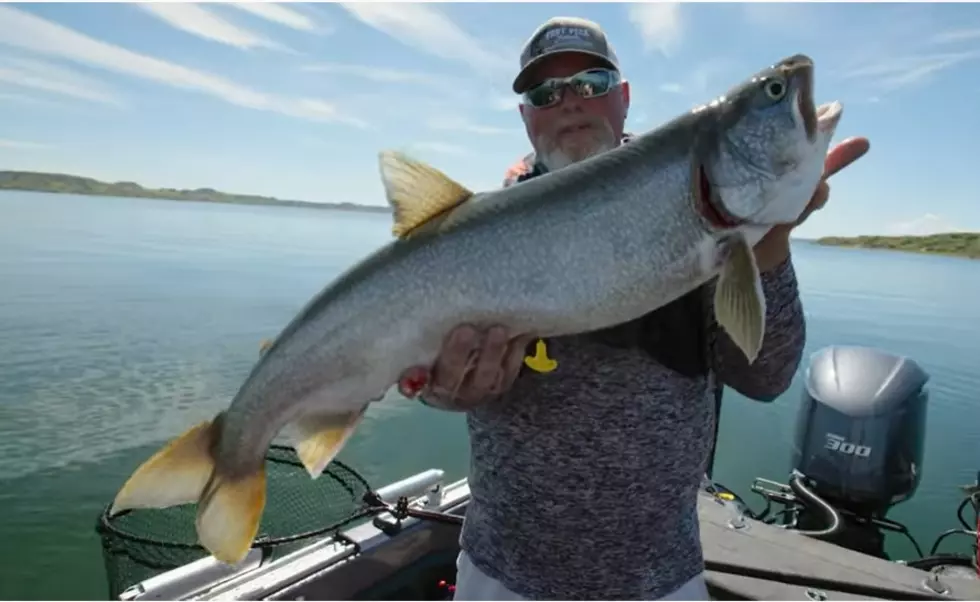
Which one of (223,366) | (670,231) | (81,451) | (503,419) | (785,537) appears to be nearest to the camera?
(670,231)

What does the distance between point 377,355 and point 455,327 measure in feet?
0.97

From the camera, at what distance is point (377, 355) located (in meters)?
2.49

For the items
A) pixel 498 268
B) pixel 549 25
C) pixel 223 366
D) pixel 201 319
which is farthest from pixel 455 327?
pixel 201 319

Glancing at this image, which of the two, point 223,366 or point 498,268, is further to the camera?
point 223,366

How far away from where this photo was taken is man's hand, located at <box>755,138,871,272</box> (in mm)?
2395

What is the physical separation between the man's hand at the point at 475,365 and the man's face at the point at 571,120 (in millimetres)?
1023

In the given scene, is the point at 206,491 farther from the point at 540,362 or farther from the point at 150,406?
the point at 150,406

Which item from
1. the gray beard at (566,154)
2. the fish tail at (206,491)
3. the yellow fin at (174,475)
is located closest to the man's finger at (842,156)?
the gray beard at (566,154)

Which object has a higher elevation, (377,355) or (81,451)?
(377,355)

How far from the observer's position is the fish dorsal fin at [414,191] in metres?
2.53

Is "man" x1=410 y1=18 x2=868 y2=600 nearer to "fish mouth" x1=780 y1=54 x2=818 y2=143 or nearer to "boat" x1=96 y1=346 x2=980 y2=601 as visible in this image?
"fish mouth" x1=780 y1=54 x2=818 y2=143

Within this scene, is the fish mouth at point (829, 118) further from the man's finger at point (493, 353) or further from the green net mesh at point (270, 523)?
the green net mesh at point (270, 523)

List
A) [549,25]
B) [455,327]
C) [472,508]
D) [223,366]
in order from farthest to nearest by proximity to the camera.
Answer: [223,366] < [549,25] < [472,508] < [455,327]

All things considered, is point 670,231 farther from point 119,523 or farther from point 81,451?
point 81,451
